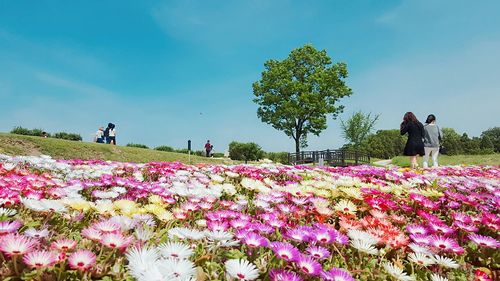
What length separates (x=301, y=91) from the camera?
109 ft

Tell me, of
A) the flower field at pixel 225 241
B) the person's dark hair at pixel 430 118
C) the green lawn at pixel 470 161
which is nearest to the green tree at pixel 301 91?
the green lawn at pixel 470 161

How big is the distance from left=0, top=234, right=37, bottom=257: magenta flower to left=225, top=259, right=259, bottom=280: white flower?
705mm

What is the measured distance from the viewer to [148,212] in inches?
90.0

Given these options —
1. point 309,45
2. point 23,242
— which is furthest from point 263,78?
point 23,242

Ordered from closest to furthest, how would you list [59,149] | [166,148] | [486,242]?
[486,242], [59,149], [166,148]

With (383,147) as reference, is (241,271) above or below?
below

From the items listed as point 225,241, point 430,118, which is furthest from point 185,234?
point 430,118

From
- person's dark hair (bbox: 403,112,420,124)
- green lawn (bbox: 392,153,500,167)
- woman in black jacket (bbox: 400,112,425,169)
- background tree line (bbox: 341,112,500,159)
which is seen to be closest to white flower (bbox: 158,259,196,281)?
woman in black jacket (bbox: 400,112,425,169)

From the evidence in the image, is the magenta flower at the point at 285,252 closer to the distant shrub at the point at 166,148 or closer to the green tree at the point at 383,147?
the distant shrub at the point at 166,148

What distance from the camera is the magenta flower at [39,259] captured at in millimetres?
1223

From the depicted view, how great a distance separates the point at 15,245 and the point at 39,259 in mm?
113

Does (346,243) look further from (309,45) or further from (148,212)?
(309,45)

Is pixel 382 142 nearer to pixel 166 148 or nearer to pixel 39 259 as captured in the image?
pixel 166 148

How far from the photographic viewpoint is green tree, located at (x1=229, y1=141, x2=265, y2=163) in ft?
108
